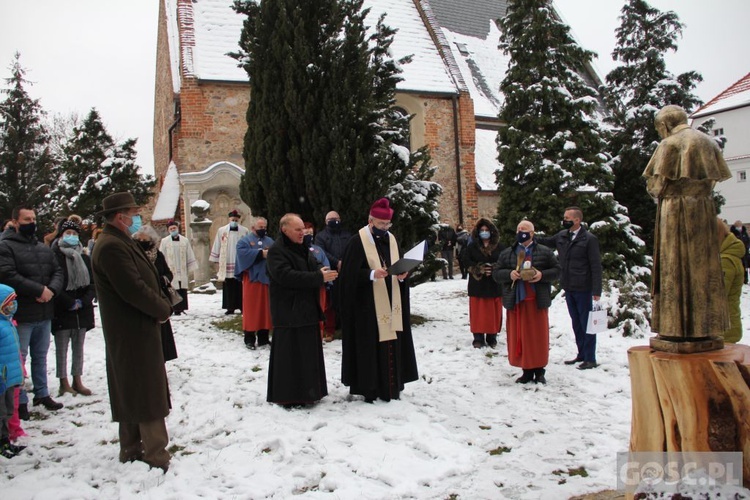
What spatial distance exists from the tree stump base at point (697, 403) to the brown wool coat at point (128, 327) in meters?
3.22

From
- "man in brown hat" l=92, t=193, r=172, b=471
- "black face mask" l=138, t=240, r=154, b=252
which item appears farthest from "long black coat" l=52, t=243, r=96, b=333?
"man in brown hat" l=92, t=193, r=172, b=471

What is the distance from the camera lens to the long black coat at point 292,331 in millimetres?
5402

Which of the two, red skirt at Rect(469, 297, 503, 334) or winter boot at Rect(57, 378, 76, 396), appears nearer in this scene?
winter boot at Rect(57, 378, 76, 396)

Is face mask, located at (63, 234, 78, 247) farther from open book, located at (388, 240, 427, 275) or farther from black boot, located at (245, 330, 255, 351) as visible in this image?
open book, located at (388, 240, 427, 275)

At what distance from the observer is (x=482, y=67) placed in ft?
85.9

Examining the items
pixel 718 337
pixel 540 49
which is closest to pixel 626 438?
pixel 718 337

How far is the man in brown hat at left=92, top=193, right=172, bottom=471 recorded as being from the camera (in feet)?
13.1

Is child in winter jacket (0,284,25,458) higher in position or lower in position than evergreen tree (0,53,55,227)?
lower

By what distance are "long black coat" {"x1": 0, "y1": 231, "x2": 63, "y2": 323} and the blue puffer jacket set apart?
3.08 ft

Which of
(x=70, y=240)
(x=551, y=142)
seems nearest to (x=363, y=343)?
(x=70, y=240)

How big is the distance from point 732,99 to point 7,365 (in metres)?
37.2

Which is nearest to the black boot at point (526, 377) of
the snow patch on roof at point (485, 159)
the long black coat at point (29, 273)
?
the long black coat at point (29, 273)

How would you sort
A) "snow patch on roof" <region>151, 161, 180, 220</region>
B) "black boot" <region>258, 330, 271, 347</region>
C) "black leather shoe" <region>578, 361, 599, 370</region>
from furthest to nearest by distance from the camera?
1. "snow patch on roof" <region>151, 161, 180, 220</region>
2. "black boot" <region>258, 330, 271, 347</region>
3. "black leather shoe" <region>578, 361, 599, 370</region>

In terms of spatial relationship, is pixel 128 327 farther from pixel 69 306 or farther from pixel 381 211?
pixel 381 211
